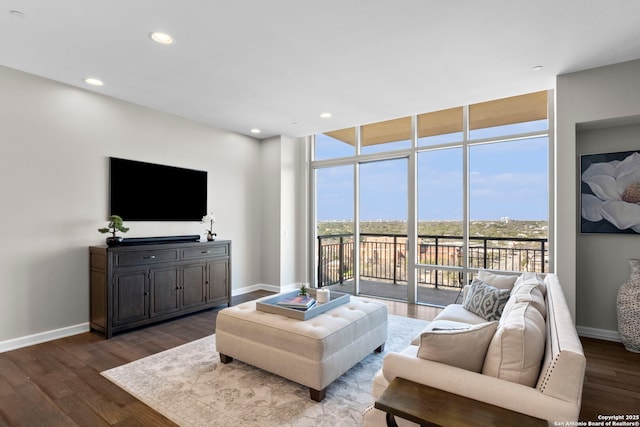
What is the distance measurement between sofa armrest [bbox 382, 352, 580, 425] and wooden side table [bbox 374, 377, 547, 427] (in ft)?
0.09

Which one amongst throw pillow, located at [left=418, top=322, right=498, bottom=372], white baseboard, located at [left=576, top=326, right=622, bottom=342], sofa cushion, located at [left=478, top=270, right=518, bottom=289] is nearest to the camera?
throw pillow, located at [left=418, top=322, right=498, bottom=372]

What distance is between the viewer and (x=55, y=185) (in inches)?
137

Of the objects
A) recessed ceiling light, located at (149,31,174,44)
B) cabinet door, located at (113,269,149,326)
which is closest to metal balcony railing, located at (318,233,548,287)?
cabinet door, located at (113,269,149,326)

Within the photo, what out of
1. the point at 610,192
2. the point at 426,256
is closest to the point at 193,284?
the point at 426,256

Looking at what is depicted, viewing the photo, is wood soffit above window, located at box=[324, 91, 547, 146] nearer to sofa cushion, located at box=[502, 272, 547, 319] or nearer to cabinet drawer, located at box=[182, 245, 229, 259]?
sofa cushion, located at box=[502, 272, 547, 319]

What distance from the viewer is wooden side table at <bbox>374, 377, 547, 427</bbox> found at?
1159 millimetres

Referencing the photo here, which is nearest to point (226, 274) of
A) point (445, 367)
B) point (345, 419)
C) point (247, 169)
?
point (247, 169)

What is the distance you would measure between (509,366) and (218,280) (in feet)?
12.9

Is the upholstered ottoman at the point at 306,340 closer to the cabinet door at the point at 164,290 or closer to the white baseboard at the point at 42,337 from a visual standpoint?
the cabinet door at the point at 164,290

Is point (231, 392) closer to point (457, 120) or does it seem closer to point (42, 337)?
point (42, 337)

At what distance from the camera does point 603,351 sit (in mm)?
3131

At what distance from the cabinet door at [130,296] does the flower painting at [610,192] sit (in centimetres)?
490

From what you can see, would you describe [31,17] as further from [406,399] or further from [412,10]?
[406,399]

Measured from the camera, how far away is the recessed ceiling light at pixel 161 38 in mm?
2574
